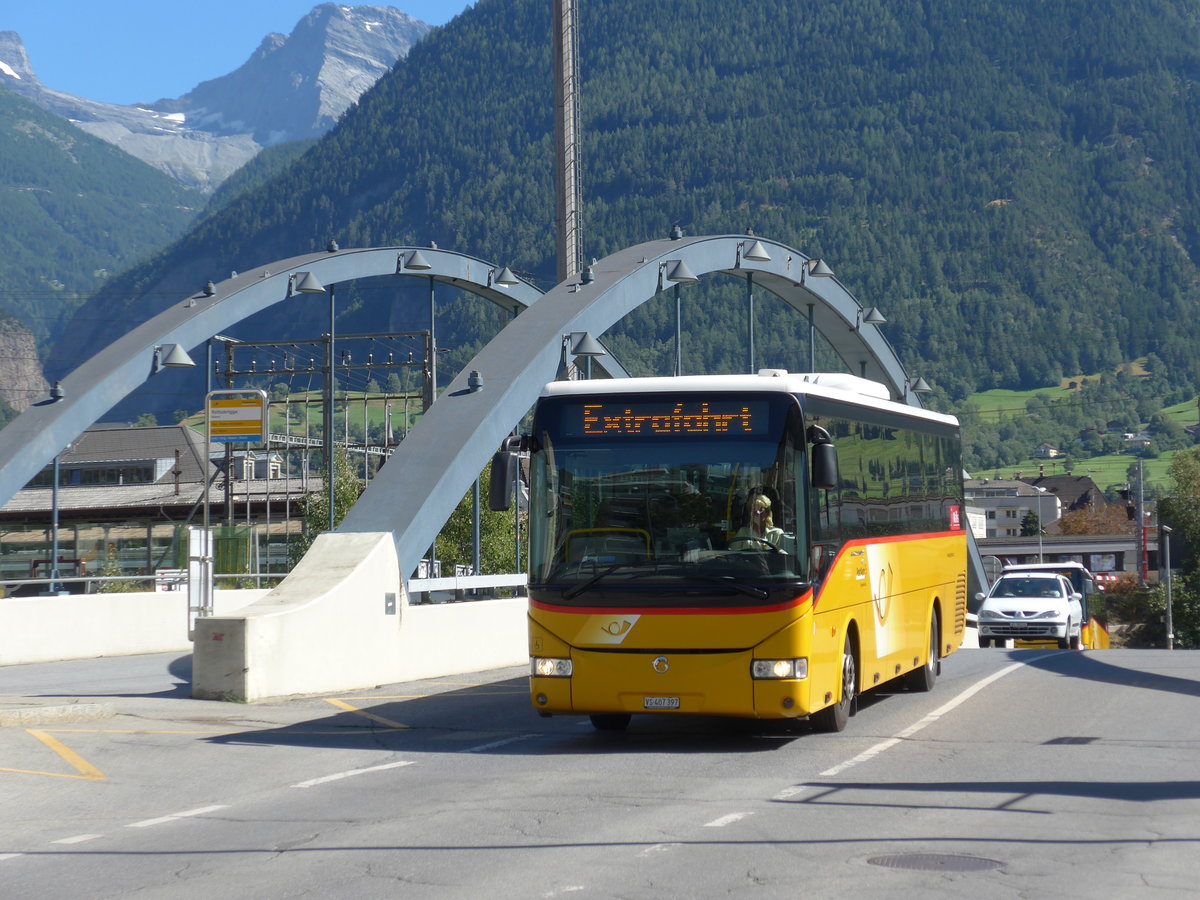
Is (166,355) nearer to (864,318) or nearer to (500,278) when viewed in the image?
(500,278)

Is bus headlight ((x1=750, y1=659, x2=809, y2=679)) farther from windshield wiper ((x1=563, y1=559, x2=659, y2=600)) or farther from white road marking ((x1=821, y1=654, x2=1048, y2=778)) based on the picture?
windshield wiper ((x1=563, y1=559, x2=659, y2=600))

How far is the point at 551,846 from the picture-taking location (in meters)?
8.23

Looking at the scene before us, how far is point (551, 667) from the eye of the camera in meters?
12.4

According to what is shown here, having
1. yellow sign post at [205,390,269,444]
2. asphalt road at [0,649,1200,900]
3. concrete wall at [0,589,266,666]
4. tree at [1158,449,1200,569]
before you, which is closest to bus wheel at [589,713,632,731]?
asphalt road at [0,649,1200,900]

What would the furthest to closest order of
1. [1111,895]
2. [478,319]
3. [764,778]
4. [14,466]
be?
[478,319], [14,466], [764,778], [1111,895]

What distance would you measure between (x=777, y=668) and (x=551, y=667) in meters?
1.77

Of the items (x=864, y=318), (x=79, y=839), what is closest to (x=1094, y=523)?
(x=864, y=318)

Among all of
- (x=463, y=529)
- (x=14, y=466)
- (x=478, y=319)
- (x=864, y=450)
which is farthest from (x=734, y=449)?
(x=478, y=319)

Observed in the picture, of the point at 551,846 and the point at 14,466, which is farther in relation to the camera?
the point at 14,466

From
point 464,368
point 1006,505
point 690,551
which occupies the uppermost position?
point 1006,505

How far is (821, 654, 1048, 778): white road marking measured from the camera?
11.3 m

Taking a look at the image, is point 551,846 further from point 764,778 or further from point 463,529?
point 463,529

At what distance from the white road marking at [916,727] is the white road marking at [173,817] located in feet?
13.2

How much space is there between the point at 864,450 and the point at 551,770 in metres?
4.70
